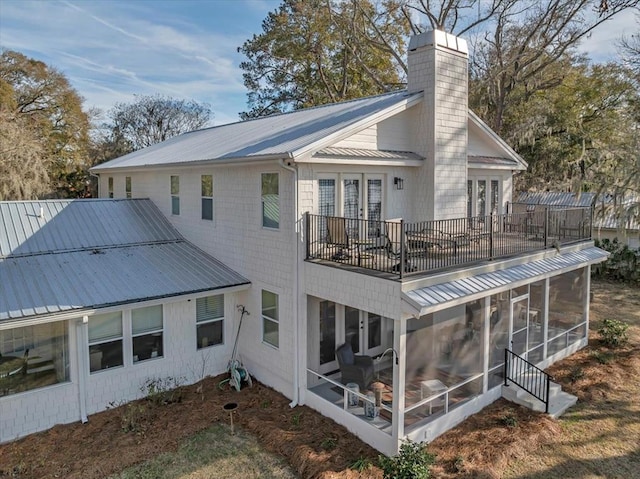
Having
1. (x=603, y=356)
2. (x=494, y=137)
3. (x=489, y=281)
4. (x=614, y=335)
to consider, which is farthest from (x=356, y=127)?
(x=614, y=335)

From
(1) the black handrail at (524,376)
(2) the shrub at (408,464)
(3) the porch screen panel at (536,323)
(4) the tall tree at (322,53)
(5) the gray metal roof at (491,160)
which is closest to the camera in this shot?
(2) the shrub at (408,464)

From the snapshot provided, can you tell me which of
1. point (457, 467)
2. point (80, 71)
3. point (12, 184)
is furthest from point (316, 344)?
point (80, 71)

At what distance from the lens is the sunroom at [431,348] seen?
8.05m

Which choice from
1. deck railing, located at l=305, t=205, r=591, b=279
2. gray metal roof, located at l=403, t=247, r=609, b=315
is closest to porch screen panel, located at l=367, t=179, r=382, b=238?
deck railing, located at l=305, t=205, r=591, b=279

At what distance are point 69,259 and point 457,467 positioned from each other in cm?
992

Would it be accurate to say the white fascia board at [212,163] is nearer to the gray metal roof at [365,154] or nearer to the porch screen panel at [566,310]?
the gray metal roof at [365,154]

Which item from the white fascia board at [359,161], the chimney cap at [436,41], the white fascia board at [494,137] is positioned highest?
the chimney cap at [436,41]

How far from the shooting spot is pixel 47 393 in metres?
8.70

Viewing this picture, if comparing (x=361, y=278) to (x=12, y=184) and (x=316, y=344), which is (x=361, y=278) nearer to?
(x=316, y=344)

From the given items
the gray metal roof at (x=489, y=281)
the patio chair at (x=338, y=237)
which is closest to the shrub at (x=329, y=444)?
the gray metal roof at (x=489, y=281)

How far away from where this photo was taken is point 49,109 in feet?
108

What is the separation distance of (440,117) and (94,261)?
963cm

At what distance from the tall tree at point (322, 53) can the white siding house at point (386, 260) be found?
17.3 metres

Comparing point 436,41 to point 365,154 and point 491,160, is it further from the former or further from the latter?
point 491,160
